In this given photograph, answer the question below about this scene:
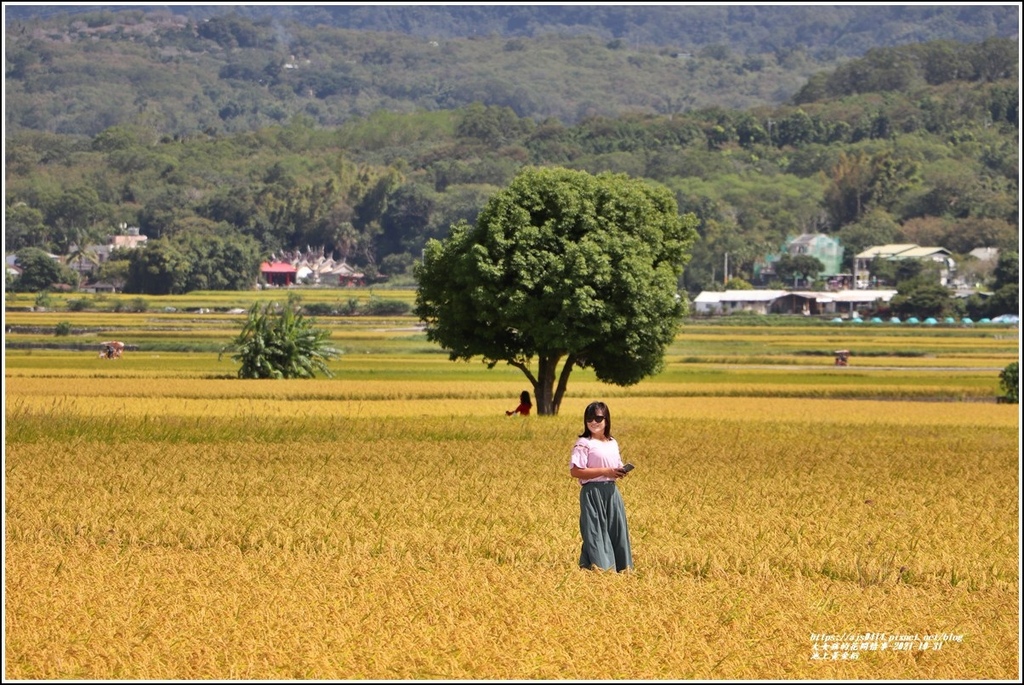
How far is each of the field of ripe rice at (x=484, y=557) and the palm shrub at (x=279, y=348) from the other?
2237 centimetres

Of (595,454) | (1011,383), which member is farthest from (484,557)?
(1011,383)

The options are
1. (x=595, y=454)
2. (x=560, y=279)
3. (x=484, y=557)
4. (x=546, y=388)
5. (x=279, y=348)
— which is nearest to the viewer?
(x=595, y=454)

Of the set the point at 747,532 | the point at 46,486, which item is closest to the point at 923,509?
the point at 747,532

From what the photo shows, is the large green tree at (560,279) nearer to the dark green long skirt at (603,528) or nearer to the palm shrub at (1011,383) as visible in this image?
the palm shrub at (1011,383)

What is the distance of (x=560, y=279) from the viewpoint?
38875mm

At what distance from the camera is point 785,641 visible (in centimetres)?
1162

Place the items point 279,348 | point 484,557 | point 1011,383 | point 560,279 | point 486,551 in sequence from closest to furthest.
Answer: point 484,557 < point 486,551 < point 560,279 < point 1011,383 < point 279,348

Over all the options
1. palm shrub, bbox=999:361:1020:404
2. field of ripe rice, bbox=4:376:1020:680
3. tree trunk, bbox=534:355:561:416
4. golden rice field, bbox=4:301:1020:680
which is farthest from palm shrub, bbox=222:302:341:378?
Result: field of ripe rice, bbox=4:376:1020:680

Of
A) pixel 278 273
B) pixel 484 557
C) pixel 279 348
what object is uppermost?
pixel 278 273

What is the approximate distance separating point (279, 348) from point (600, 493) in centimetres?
4296

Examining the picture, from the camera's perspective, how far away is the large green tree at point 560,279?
3878 cm

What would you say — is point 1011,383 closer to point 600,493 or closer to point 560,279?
point 560,279

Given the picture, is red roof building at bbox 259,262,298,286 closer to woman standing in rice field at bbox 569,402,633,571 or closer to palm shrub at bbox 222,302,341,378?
palm shrub at bbox 222,302,341,378

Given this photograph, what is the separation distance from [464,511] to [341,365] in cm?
4630
